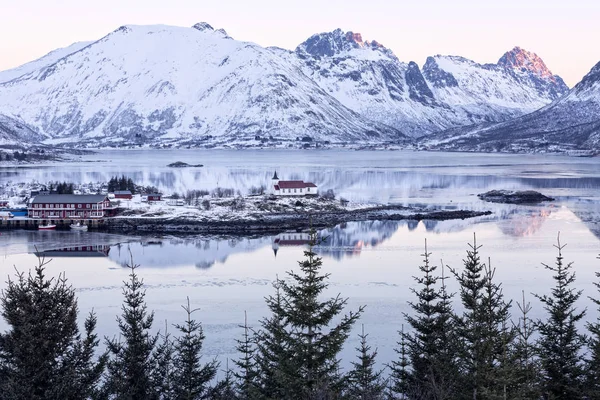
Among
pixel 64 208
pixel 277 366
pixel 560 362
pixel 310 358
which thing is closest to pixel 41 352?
pixel 277 366

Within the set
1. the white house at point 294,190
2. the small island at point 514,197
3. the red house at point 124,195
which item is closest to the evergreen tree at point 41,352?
the red house at point 124,195

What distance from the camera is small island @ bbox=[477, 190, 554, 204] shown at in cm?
8206

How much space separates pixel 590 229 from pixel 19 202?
179 feet

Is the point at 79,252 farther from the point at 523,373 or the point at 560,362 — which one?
the point at 523,373

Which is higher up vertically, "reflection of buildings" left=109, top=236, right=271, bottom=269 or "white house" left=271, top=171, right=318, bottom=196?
"white house" left=271, top=171, right=318, bottom=196

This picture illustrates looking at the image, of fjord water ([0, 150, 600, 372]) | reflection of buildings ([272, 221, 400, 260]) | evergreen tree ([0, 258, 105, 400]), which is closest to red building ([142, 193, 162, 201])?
fjord water ([0, 150, 600, 372])

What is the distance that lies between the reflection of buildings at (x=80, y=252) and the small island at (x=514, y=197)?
46.9 m

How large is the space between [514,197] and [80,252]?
5187 cm

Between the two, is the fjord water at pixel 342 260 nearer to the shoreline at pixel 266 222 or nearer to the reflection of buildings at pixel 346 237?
the reflection of buildings at pixel 346 237

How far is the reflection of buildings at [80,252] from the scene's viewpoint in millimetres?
48844

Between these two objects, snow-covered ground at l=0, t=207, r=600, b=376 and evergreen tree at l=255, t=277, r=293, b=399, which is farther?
snow-covered ground at l=0, t=207, r=600, b=376

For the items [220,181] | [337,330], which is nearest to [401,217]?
[220,181]

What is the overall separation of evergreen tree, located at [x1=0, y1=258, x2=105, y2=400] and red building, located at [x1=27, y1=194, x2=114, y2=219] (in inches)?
1992

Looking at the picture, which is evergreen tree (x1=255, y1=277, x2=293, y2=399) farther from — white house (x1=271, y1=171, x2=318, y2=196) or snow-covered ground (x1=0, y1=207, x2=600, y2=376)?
white house (x1=271, y1=171, x2=318, y2=196)
